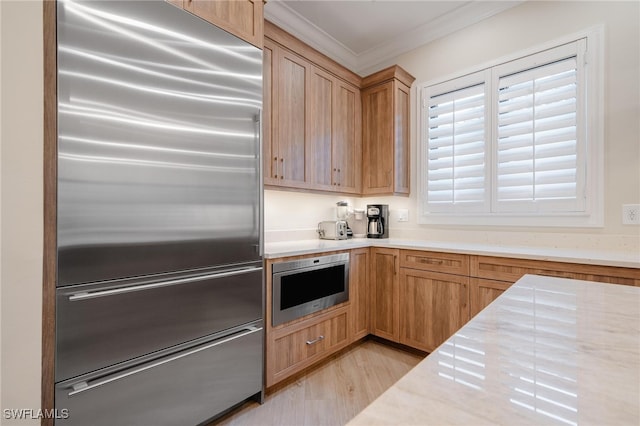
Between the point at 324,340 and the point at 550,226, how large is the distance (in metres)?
1.97

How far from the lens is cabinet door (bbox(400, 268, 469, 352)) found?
7.32 feet

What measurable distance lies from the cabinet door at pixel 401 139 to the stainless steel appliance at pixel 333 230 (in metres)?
0.63

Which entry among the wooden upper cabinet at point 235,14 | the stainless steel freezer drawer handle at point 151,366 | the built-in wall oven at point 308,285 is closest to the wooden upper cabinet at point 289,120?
the wooden upper cabinet at point 235,14

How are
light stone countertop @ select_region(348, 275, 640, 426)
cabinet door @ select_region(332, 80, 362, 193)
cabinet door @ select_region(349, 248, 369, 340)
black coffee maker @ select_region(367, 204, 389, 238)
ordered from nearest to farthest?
light stone countertop @ select_region(348, 275, 640, 426)
cabinet door @ select_region(349, 248, 369, 340)
cabinet door @ select_region(332, 80, 362, 193)
black coffee maker @ select_region(367, 204, 389, 238)

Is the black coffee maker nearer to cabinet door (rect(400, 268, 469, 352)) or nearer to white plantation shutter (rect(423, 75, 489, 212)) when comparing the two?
white plantation shutter (rect(423, 75, 489, 212))

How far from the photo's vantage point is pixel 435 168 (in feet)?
9.53

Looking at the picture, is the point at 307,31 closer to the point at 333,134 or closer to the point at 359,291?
the point at 333,134

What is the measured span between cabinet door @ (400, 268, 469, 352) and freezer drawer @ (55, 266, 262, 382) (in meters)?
1.38

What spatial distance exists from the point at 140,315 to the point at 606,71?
3.28 metres

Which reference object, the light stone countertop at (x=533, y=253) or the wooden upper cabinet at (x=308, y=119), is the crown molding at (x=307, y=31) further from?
the light stone countertop at (x=533, y=253)

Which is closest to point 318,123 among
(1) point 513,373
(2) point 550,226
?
(2) point 550,226

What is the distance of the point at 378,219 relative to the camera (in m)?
3.09

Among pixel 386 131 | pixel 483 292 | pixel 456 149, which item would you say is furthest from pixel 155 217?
pixel 456 149

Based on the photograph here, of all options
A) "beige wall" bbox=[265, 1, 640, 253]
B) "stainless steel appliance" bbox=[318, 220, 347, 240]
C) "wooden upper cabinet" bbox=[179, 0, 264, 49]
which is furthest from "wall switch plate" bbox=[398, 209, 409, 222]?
"wooden upper cabinet" bbox=[179, 0, 264, 49]
